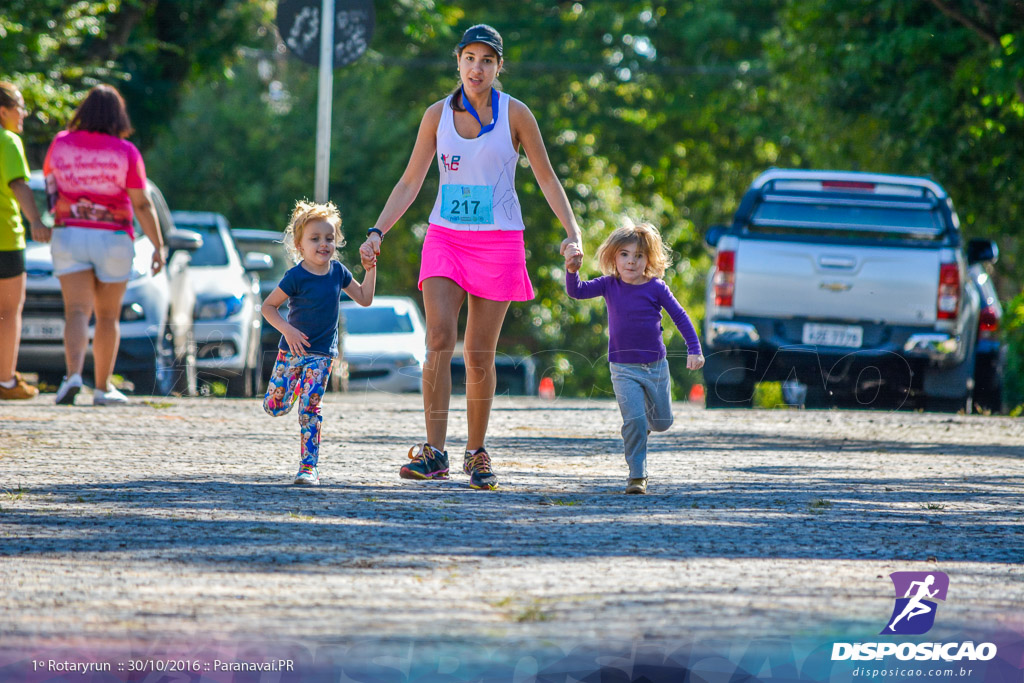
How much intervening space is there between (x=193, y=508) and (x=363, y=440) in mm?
3325

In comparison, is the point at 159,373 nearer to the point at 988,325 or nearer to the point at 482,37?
the point at 482,37

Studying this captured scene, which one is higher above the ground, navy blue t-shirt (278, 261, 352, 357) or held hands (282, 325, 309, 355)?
navy blue t-shirt (278, 261, 352, 357)

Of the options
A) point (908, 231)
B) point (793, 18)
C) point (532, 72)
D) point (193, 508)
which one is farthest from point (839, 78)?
point (193, 508)

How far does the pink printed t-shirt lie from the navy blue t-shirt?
3.83 m

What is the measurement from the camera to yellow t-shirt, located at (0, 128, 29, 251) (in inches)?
391

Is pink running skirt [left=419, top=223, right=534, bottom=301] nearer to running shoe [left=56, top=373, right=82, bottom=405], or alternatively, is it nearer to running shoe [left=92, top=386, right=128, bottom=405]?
running shoe [left=56, top=373, right=82, bottom=405]

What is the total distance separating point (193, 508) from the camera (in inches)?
227

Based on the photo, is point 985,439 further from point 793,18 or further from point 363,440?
point 793,18

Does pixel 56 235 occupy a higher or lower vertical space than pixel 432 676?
higher

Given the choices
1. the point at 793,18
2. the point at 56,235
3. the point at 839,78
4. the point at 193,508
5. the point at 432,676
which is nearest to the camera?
the point at 432,676

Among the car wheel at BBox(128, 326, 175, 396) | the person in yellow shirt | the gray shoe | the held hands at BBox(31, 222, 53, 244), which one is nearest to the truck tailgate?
the car wheel at BBox(128, 326, 175, 396)

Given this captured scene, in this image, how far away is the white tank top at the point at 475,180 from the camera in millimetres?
6656

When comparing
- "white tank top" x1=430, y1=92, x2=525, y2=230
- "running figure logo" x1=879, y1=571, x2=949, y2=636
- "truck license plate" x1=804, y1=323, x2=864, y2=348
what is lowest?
"running figure logo" x1=879, y1=571, x2=949, y2=636

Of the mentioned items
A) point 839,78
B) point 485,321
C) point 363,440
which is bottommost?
point 363,440
